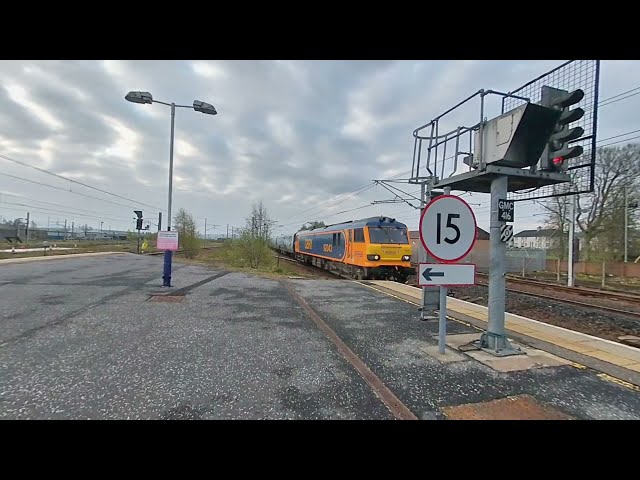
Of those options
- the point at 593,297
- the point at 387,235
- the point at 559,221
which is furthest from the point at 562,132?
the point at 559,221

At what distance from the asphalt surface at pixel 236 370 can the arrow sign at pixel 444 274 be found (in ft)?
3.43

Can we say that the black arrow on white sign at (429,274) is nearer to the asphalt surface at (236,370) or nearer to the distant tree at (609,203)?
the asphalt surface at (236,370)

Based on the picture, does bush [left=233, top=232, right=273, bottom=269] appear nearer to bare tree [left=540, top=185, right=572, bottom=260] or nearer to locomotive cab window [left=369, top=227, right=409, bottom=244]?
locomotive cab window [left=369, top=227, right=409, bottom=244]

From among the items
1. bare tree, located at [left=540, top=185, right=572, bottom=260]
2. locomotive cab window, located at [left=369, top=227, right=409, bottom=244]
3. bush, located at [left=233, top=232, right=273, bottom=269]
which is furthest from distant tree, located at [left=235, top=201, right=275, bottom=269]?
bare tree, located at [left=540, top=185, right=572, bottom=260]

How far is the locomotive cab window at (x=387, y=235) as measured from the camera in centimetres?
1409

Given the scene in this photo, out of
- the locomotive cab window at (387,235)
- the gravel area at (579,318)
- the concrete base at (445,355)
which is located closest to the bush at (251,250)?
the locomotive cab window at (387,235)

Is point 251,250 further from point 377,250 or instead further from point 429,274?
point 429,274

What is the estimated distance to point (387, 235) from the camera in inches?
565

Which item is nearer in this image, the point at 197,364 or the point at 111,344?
the point at 197,364

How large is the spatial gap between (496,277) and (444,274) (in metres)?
0.94
